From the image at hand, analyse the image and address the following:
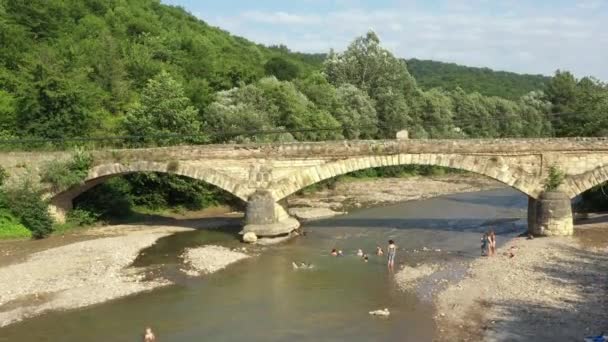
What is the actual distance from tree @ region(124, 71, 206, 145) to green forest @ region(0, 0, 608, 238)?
0.09m

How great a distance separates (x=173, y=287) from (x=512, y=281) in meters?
14.5

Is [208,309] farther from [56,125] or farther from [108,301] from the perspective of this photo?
[56,125]

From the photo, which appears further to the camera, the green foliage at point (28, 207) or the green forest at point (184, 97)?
the green forest at point (184, 97)

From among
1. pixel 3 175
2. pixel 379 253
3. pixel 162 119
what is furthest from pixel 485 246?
pixel 3 175

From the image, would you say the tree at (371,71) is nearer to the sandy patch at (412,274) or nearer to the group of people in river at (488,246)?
the group of people in river at (488,246)

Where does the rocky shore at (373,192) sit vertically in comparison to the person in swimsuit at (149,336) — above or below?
above

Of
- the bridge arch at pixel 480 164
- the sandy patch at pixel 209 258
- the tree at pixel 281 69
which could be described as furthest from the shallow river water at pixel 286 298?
the tree at pixel 281 69

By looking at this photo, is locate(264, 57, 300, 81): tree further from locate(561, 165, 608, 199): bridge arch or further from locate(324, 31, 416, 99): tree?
locate(561, 165, 608, 199): bridge arch

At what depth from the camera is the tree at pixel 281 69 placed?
87431 millimetres

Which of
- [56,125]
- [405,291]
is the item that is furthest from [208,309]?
[56,125]

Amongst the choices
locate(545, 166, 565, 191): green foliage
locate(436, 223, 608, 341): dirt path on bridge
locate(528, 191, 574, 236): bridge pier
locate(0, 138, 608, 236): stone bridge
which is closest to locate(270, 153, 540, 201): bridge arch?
locate(0, 138, 608, 236): stone bridge

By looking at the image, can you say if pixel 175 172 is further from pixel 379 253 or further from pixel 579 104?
pixel 579 104

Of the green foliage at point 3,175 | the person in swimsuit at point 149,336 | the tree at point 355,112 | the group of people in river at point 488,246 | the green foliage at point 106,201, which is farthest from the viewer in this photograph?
the tree at point 355,112

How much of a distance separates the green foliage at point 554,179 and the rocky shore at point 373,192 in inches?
675
